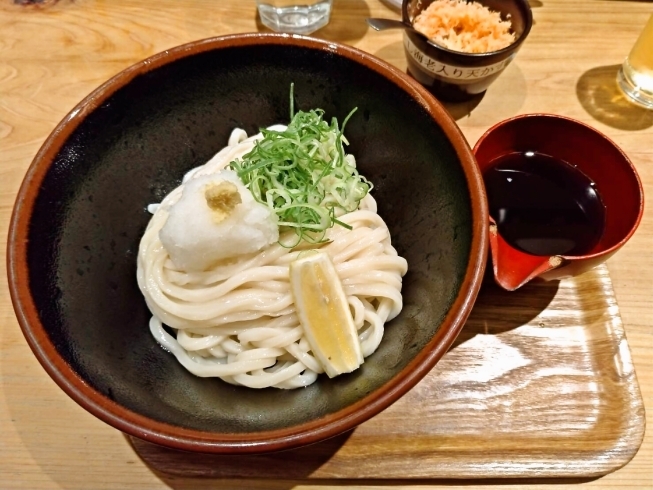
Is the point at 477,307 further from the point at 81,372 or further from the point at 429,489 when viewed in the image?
the point at 81,372

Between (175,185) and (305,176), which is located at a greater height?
(305,176)

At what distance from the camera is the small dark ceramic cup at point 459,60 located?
1.87 metres

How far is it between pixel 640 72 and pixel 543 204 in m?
0.89

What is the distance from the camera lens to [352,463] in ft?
4.64

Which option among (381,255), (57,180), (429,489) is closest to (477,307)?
(381,255)

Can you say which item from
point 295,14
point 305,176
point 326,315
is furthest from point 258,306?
point 295,14

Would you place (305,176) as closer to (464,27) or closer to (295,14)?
(464,27)

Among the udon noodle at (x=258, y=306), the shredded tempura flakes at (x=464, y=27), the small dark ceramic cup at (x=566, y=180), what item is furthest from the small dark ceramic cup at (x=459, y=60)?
the udon noodle at (x=258, y=306)

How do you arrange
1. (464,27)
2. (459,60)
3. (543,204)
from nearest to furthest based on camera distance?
(543,204) < (459,60) < (464,27)

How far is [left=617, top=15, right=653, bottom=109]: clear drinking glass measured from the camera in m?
2.07

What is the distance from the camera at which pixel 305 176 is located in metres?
1.55

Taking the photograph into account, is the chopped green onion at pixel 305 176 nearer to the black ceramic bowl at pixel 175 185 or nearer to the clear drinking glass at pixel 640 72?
the black ceramic bowl at pixel 175 185

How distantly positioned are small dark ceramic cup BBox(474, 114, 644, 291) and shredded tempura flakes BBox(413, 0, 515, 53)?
1.51ft

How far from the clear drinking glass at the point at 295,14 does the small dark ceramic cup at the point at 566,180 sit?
1.11 meters
